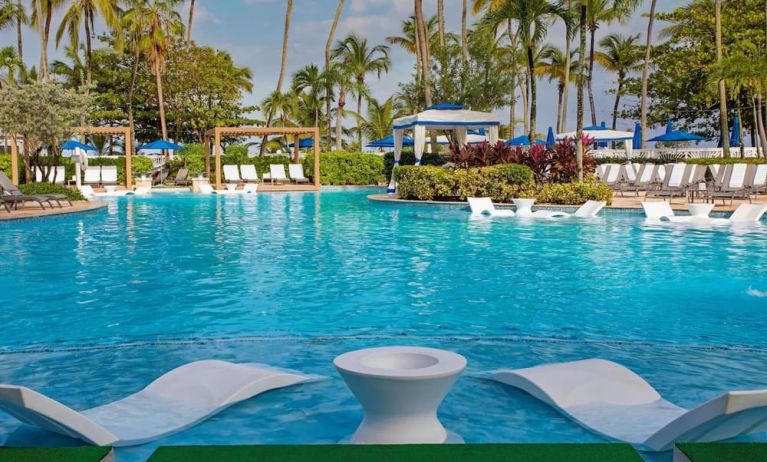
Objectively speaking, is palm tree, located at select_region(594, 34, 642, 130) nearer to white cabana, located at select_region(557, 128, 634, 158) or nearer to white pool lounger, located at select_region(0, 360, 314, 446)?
white cabana, located at select_region(557, 128, 634, 158)

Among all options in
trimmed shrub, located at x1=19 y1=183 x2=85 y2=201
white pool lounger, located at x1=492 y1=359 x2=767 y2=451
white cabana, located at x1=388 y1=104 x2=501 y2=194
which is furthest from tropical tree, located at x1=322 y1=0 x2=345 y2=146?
white pool lounger, located at x1=492 y1=359 x2=767 y2=451

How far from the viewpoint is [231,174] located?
3181cm

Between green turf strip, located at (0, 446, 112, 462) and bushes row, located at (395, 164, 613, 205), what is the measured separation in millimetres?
17325

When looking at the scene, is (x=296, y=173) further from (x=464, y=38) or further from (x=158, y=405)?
(x=158, y=405)

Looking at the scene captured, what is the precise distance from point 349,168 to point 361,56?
1567 cm

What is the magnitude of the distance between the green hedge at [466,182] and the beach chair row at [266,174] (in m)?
10.9

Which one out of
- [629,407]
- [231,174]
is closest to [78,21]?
[231,174]

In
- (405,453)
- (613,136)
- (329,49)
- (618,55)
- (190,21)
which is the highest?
(190,21)

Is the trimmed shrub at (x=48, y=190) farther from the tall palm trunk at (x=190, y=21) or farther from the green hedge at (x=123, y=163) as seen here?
the tall palm trunk at (x=190, y=21)

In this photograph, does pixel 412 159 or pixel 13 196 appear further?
pixel 412 159

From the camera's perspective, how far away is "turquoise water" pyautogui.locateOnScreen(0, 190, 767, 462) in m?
4.75

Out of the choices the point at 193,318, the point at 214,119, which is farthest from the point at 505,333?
the point at 214,119

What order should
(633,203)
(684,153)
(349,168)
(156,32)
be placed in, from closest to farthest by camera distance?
(633,203) → (684,153) → (349,168) → (156,32)

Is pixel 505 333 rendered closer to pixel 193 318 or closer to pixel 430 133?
pixel 193 318
